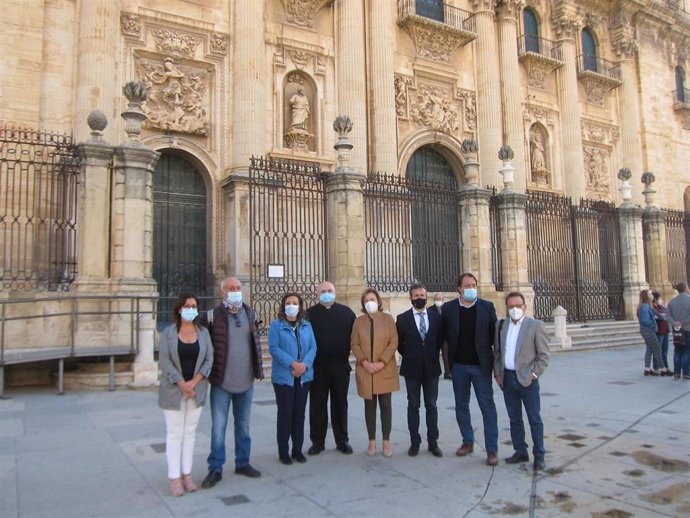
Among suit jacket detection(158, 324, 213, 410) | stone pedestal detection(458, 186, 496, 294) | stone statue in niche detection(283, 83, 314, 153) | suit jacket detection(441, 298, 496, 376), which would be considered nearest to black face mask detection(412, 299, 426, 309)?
suit jacket detection(441, 298, 496, 376)

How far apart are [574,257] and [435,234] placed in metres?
5.89

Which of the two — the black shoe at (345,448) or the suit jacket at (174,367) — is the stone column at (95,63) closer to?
the suit jacket at (174,367)

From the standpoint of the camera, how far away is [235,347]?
5.15 metres

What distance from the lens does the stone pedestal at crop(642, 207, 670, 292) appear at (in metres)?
20.1

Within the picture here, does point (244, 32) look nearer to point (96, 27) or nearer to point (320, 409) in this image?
point (96, 27)

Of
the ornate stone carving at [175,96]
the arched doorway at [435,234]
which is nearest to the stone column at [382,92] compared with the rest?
the arched doorway at [435,234]

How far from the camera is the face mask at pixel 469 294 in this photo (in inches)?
230

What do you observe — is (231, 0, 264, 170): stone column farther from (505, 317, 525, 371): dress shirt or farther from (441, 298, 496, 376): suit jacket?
(505, 317, 525, 371): dress shirt

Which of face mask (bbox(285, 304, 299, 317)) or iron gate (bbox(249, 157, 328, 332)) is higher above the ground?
iron gate (bbox(249, 157, 328, 332))

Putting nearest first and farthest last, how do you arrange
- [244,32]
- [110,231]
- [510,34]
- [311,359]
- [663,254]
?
[311,359]
[110,231]
[244,32]
[663,254]
[510,34]

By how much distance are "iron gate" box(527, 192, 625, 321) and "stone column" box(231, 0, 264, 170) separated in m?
8.02

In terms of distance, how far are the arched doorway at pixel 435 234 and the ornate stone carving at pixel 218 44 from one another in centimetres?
667

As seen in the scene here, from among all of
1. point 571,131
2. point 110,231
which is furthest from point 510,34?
point 110,231

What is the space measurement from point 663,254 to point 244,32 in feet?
52.5
